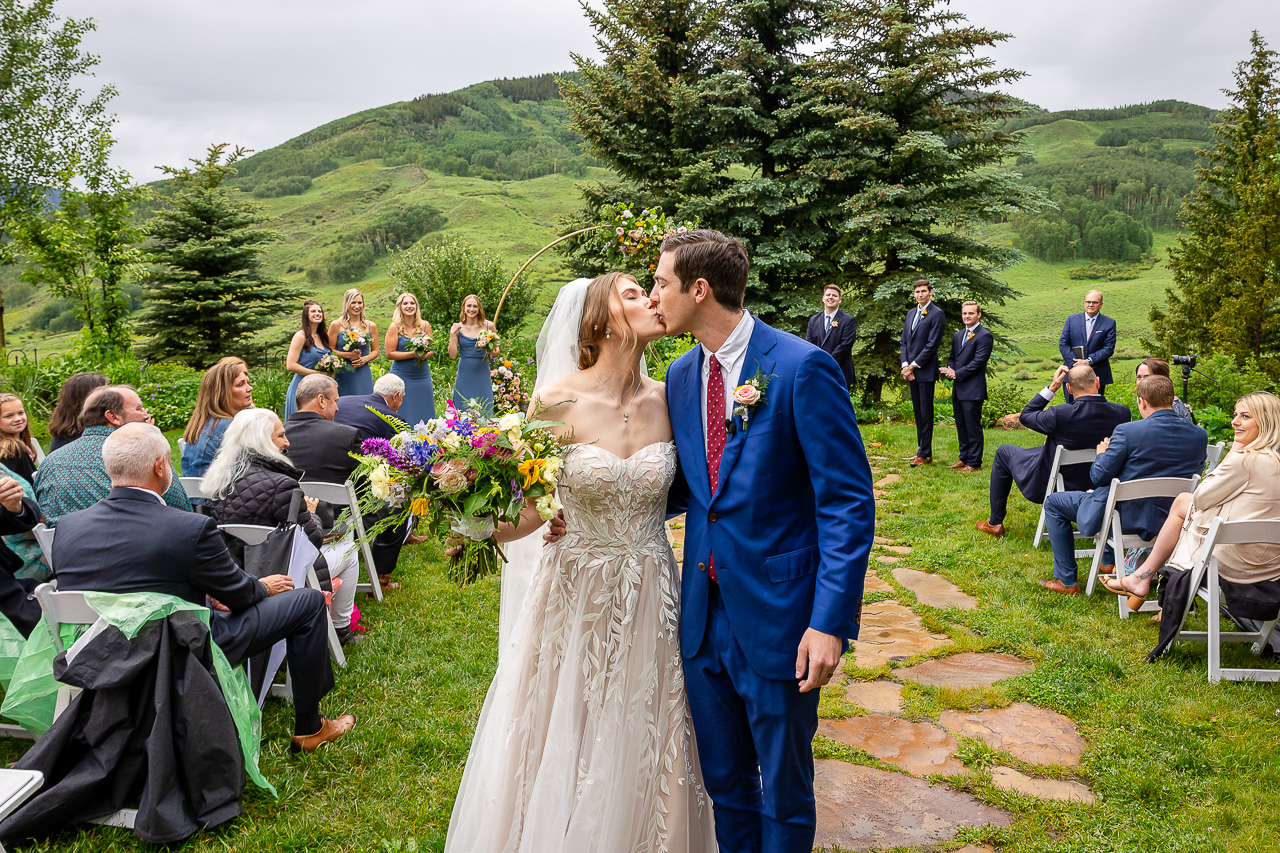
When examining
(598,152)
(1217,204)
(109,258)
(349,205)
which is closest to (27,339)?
(349,205)

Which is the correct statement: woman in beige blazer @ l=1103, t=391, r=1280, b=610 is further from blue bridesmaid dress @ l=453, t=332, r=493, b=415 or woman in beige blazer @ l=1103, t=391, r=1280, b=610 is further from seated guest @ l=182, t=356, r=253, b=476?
blue bridesmaid dress @ l=453, t=332, r=493, b=415

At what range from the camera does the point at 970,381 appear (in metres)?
9.77

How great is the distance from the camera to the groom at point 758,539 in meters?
2.29

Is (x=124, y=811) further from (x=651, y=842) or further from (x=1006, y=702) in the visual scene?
(x=1006, y=702)

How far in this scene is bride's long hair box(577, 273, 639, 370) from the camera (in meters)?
3.04

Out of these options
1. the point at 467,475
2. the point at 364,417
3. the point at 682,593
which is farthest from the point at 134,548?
the point at 364,417

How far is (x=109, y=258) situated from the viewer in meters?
14.9

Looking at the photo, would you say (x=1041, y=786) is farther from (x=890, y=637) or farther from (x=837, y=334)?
(x=837, y=334)

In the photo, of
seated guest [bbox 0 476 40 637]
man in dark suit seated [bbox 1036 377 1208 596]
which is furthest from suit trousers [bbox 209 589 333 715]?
man in dark suit seated [bbox 1036 377 1208 596]

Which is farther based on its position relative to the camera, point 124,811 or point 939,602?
point 939,602

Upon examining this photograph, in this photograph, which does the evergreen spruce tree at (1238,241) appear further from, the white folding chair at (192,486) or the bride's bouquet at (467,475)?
the white folding chair at (192,486)

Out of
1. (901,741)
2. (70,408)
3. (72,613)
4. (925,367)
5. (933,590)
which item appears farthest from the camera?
(925,367)

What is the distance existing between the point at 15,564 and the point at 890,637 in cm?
557

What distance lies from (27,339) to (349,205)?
99.8ft
